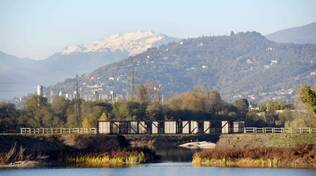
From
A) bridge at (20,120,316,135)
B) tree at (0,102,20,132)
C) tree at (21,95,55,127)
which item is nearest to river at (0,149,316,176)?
bridge at (20,120,316,135)

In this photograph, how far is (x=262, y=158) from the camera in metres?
86.2

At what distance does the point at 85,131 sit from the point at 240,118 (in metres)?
80.1

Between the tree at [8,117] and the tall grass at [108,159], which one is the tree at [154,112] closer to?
the tree at [8,117]

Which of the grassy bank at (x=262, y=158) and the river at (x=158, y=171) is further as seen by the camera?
the grassy bank at (x=262, y=158)

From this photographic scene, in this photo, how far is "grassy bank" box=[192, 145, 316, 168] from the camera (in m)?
84.4

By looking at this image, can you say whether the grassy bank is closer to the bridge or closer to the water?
the water

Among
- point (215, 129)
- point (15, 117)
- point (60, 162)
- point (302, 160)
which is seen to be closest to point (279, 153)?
point (302, 160)

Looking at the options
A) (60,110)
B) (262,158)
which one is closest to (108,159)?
(262,158)

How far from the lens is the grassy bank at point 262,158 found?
277ft

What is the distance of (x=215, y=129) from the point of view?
129 metres

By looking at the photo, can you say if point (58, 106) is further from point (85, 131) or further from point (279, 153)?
point (279, 153)

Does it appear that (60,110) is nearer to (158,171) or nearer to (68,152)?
(68,152)

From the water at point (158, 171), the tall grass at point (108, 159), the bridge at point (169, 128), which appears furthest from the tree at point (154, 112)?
the water at point (158, 171)

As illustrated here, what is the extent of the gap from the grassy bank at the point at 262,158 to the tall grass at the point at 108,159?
5675 mm
